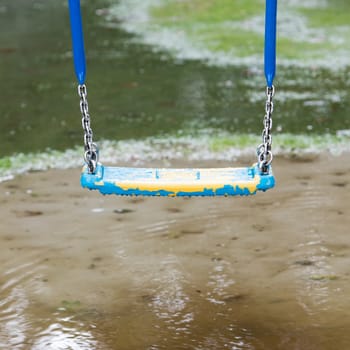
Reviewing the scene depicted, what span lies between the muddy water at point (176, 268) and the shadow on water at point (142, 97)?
5.77ft

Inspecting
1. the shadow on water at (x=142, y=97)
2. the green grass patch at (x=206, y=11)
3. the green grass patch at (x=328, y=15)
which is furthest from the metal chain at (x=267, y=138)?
the green grass patch at (x=206, y=11)

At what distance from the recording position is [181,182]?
3654mm

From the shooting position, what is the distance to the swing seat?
143 inches

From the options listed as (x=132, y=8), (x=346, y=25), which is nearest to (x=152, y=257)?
(x=346, y=25)

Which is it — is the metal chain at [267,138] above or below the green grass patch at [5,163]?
above

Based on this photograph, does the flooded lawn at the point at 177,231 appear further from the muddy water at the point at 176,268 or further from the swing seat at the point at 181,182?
the swing seat at the point at 181,182

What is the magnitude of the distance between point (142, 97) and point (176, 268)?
15.8ft

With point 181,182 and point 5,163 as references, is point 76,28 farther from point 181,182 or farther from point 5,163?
point 5,163

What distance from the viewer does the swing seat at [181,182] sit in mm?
3633

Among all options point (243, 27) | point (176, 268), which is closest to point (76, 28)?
point (176, 268)

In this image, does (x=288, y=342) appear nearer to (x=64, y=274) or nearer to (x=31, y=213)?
(x=64, y=274)

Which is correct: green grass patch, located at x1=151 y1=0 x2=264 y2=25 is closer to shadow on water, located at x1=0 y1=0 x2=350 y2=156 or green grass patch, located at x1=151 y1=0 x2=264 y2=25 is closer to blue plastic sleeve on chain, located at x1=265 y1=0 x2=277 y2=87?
shadow on water, located at x1=0 y1=0 x2=350 y2=156

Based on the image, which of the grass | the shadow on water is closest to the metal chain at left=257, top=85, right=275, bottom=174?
the shadow on water

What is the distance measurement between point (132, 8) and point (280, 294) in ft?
46.5
